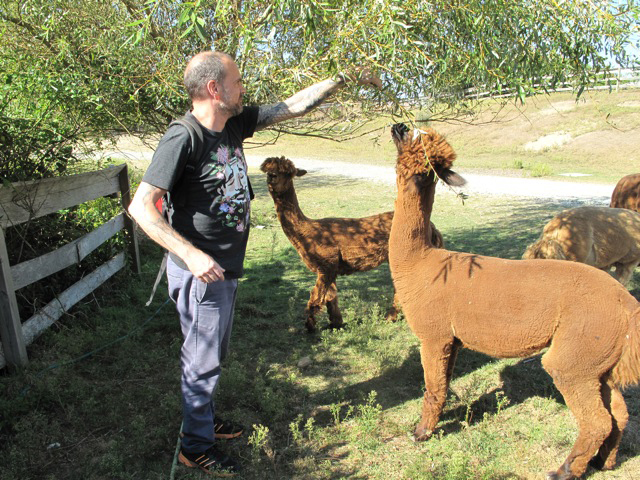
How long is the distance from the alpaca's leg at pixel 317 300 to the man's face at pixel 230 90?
308cm

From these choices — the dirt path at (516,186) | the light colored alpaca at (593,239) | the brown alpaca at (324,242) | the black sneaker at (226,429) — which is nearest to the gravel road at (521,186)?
the dirt path at (516,186)

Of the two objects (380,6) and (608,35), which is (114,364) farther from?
(608,35)

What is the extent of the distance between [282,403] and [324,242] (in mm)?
2201

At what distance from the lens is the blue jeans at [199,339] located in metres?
3.19

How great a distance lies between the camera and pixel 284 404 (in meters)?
4.29

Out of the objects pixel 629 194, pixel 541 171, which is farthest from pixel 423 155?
pixel 541 171

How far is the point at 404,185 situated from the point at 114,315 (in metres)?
4.02

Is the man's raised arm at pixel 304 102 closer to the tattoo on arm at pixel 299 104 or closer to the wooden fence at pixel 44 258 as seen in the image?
the tattoo on arm at pixel 299 104

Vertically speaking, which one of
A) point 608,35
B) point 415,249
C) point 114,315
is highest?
point 608,35

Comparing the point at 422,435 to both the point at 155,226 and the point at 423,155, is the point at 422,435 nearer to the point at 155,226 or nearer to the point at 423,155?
the point at 423,155

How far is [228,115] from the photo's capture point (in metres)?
3.16

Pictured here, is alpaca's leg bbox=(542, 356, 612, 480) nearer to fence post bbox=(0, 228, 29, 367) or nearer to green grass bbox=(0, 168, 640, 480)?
green grass bbox=(0, 168, 640, 480)

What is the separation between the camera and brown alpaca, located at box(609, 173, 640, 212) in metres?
7.77

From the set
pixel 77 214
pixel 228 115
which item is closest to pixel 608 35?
pixel 228 115
